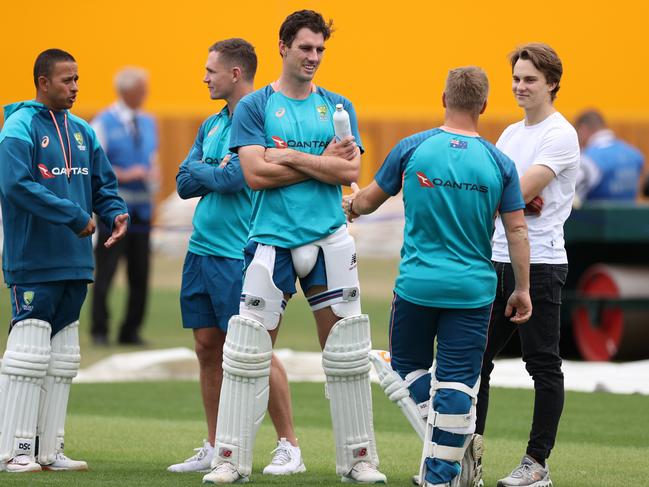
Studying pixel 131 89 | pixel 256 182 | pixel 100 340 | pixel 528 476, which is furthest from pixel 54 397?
pixel 131 89

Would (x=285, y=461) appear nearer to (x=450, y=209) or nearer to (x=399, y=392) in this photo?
(x=399, y=392)

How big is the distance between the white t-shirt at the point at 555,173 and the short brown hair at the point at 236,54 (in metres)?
1.40

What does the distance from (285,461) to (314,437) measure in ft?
4.73

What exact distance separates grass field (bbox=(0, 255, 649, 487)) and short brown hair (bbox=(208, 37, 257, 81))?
6.50ft

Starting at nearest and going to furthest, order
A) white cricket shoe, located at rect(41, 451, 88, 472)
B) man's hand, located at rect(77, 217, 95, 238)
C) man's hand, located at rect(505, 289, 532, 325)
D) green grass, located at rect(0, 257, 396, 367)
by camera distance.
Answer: man's hand, located at rect(505, 289, 532, 325) → man's hand, located at rect(77, 217, 95, 238) → white cricket shoe, located at rect(41, 451, 88, 472) → green grass, located at rect(0, 257, 396, 367)

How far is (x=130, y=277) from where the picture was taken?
13.0 m

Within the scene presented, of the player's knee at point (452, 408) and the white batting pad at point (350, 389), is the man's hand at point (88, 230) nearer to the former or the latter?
the white batting pad at point (350, 389)

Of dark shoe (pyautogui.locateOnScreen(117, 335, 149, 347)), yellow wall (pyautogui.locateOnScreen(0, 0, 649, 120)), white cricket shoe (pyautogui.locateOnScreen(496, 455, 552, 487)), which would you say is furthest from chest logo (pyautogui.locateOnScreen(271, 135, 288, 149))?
yellow wall (pyautogui.locateOnScreen(0, 0, 649, 120))

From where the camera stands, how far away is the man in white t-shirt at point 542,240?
604cm

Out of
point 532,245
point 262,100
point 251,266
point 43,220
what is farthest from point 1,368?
point 532,245

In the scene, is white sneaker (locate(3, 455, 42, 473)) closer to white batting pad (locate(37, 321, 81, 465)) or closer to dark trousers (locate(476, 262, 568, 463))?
white batting pad (locate(37, 321, 81, 465))

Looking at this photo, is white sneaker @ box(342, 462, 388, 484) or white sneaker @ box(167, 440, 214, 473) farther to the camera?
white sneaker @ box(167, 440, 214, 473)

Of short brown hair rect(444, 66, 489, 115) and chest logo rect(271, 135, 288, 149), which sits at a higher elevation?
short brown hair rect(444, 66, 489, 115)

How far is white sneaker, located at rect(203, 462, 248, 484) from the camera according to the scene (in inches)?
231
